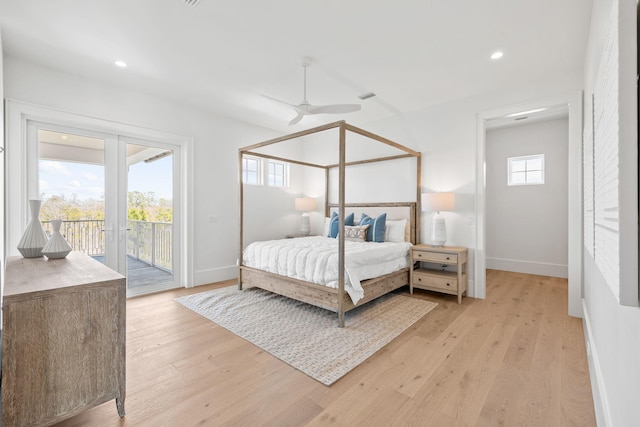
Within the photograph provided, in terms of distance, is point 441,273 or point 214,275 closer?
point 441,273

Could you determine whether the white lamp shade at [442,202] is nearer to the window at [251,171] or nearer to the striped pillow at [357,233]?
the striped pillow at [357,233]

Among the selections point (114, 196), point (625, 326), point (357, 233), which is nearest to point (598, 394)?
point (625, 326)

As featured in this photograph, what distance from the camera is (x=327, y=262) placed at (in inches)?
120

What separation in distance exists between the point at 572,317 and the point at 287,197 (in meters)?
4.57

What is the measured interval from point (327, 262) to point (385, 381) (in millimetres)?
1292

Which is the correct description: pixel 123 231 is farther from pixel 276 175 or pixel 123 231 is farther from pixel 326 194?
pixel 326 194

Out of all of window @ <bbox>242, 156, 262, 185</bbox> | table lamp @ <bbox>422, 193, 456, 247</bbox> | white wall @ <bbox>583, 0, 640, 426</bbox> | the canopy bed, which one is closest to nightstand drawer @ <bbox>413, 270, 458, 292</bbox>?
the canopy bed

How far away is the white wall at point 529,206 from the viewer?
4.92 metres

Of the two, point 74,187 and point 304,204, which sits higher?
point 74,187

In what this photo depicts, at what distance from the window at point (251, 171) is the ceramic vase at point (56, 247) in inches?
127

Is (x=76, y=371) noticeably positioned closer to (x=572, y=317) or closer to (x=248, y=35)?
(x=248, y=35)

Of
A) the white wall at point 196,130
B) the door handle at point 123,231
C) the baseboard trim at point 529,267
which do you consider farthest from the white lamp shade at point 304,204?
the baseboard trim at point 529,267

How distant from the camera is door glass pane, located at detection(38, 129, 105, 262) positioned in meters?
3.34

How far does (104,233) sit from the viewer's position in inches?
147
